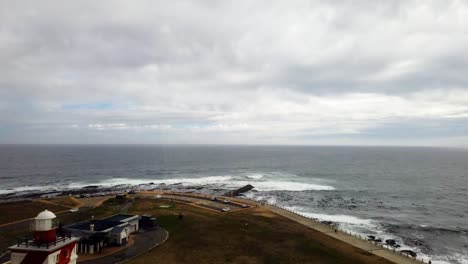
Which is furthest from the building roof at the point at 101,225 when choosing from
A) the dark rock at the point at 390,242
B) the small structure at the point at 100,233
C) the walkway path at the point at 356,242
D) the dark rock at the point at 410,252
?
the dark rock at the point at 390,242

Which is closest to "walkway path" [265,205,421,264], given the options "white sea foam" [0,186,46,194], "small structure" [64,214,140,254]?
"small structure" [64,214,140,254]

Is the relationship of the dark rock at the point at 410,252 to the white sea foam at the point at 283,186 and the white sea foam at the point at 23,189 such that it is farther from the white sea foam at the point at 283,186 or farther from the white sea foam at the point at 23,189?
the white sea foam at the point at 23,189

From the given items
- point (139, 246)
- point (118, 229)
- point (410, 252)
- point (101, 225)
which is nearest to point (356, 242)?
point (410, 252)

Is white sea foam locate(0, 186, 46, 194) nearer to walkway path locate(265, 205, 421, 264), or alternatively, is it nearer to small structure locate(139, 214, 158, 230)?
small structure locate(139, 214, 158, 230)

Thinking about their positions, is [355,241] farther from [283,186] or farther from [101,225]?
[283,186]

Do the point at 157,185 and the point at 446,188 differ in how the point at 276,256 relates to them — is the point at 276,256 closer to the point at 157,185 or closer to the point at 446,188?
the point at 157,185

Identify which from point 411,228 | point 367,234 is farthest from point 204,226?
point 411,228
